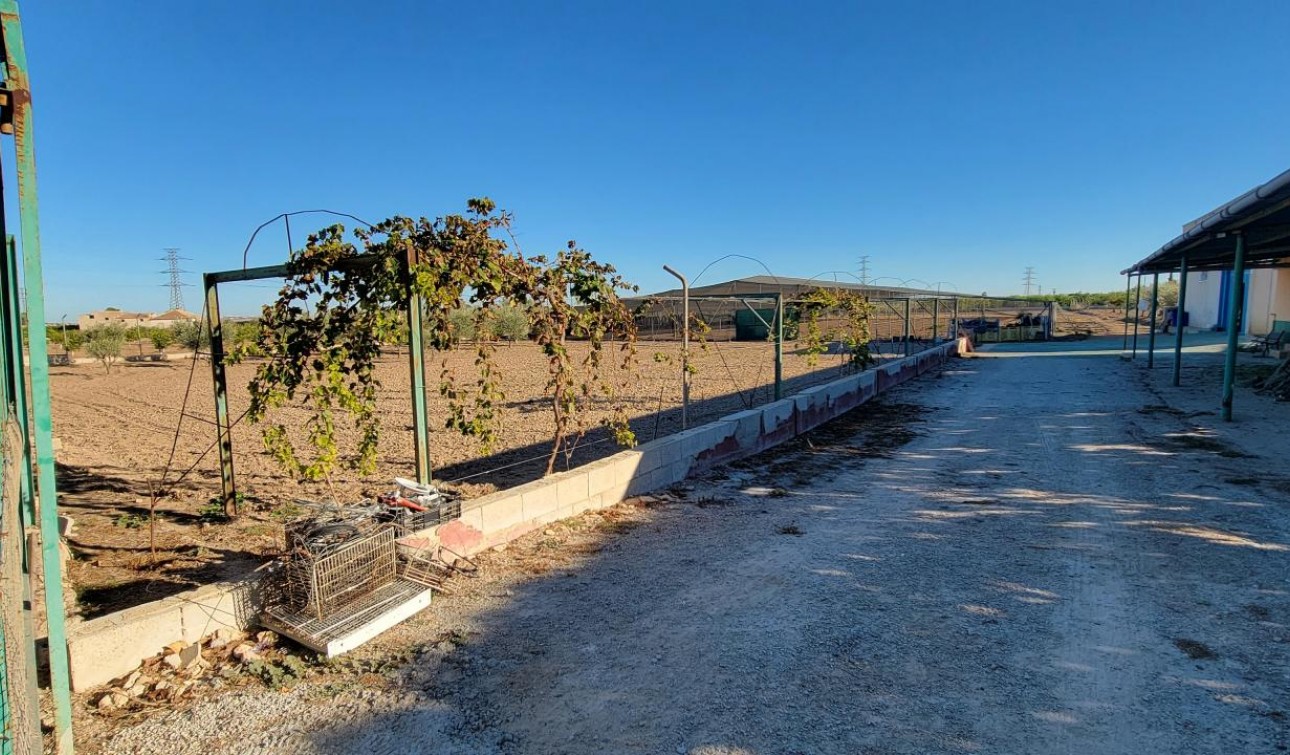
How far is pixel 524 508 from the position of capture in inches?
213

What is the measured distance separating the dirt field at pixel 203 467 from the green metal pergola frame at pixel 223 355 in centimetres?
62

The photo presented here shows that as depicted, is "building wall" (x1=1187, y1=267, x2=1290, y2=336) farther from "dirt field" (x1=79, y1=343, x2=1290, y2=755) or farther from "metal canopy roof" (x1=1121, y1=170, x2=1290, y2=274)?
"dirt field" (x1=79, y1=343, x2=1290, y2=755)

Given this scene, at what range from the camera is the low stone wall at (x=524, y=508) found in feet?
11.0

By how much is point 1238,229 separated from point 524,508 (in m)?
11.7

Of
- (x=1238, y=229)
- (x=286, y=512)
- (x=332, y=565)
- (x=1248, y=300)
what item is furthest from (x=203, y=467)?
(x=1248, y=300)

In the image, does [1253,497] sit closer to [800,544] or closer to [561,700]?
[800,544]

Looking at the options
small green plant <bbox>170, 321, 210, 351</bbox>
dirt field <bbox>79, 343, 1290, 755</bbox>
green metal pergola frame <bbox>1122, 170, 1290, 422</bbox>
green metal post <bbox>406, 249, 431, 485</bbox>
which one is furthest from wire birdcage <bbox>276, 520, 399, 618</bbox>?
small green plant <bbox>170, 321, 210, 351</bbox>

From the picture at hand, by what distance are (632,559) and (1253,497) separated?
5795 millimetres

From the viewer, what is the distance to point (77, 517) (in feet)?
20.0

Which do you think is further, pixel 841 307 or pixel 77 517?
pixel 841 307

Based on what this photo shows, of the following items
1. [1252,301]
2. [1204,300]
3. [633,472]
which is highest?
[1204,300]

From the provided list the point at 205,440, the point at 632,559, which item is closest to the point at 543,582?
the point at 632,559

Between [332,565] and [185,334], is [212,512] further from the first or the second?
[185,334]

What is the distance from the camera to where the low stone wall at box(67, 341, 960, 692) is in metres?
3.34
